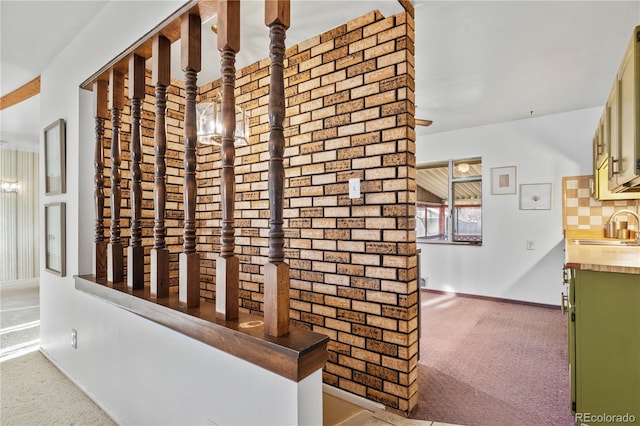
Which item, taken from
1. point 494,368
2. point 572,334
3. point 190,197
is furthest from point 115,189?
point 494,368

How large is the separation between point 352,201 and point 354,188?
0.08 metres

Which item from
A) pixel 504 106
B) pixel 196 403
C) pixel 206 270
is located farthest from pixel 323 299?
pixel 504 106

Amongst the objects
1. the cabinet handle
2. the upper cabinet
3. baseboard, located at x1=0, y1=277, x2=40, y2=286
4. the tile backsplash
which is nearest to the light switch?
the upper cabinet

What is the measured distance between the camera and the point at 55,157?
262 cm

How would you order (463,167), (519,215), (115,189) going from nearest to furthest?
(115,189) → (519,215) → (463,167)

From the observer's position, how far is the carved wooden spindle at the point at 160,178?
1.56 metres

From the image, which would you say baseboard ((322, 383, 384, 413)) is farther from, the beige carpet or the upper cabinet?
the upper cabinet

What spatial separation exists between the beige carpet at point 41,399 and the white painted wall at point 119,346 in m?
0.07

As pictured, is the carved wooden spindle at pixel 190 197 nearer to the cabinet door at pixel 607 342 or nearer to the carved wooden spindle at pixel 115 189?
the carved wooden spindle at pixel 115 189

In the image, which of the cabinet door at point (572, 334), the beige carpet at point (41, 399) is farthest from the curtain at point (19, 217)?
the cabinet door at point (572, 334)

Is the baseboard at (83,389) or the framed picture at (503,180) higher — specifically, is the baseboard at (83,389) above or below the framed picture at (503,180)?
below

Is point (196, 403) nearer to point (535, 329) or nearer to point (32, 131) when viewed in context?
point (535, 329)

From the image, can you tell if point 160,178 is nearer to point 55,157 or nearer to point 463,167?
point 55,157

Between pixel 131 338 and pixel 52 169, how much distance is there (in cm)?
185
